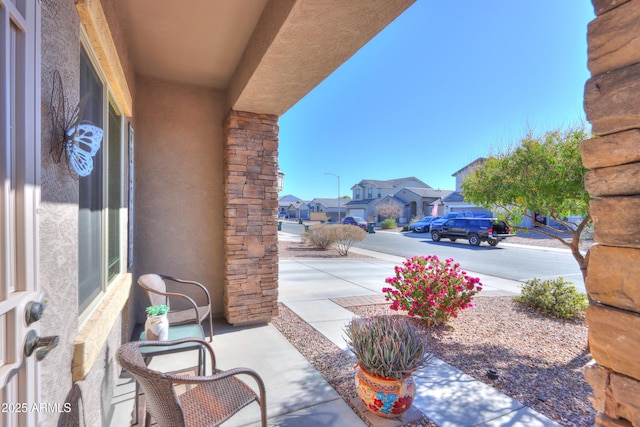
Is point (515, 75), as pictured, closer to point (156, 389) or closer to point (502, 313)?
point (502, 313)

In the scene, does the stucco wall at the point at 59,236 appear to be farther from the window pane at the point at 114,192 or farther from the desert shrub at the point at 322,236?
the desert shrub at the point at 322,236

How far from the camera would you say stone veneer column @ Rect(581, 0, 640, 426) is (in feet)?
2.81

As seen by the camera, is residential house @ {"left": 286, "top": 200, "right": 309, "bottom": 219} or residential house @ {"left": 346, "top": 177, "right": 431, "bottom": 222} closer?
residential house @ {"left": 346, "top": 177, "right": 431, "bottom": 222}

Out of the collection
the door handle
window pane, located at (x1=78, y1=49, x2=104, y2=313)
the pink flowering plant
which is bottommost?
the pink flowering plant

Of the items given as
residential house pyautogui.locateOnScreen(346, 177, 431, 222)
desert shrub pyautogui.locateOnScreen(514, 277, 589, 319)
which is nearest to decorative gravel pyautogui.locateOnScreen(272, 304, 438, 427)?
desert shrub pyautogui.locateOnScreen(514, 277, 589, 319)

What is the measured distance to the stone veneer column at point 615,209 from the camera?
2.81ft

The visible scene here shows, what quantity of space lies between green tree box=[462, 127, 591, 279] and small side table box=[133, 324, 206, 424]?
418 cm

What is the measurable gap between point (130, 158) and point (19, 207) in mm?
2545

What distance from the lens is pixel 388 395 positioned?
2.14 m

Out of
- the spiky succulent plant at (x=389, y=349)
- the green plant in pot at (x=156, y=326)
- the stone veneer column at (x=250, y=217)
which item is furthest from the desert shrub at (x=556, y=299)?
the green plant in pot at (x=156, y=326)

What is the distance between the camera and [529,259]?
12.2 m

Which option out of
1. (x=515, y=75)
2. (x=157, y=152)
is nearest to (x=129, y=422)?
(x=157, y=152)

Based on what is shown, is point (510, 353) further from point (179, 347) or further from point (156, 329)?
point (156, 329)

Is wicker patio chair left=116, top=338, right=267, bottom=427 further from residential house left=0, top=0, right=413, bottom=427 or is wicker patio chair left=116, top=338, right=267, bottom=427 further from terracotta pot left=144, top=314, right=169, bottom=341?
terracotta pot left=144, top=314, right=169, bottom=341
